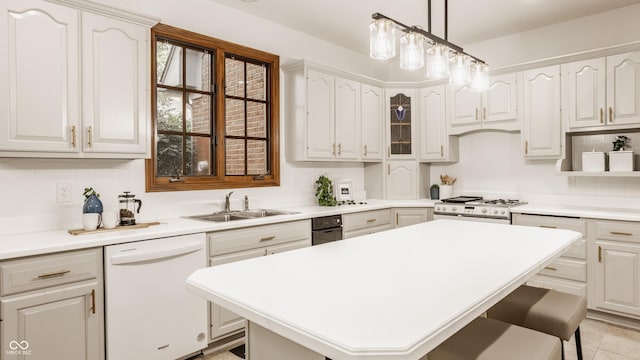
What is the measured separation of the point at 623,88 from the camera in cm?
347

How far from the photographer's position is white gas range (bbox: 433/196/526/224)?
3.88m

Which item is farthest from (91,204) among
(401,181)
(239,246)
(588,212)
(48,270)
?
(588,212)

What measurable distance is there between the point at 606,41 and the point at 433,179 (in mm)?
2209

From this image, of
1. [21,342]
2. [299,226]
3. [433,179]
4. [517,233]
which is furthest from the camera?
[433,179]

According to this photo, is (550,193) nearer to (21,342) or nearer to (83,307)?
(83,307)

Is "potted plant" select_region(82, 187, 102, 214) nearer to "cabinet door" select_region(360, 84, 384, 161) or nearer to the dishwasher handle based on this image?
the dishwasher handle

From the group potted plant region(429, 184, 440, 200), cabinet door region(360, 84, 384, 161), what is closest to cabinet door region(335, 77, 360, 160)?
cabinet door region(360, 84, 384, 161)

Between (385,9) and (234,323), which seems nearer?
(234,323)

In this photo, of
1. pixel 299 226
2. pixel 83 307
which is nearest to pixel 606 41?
pixel 299 226

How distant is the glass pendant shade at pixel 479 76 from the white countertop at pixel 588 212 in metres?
1.82

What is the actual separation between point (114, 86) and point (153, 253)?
3.64 ft

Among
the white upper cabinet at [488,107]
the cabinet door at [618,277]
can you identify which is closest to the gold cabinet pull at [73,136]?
the white upper cabinet at [488,107]

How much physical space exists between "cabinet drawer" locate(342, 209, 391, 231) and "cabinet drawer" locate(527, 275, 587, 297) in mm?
1505

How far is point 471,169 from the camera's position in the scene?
15.6ft
